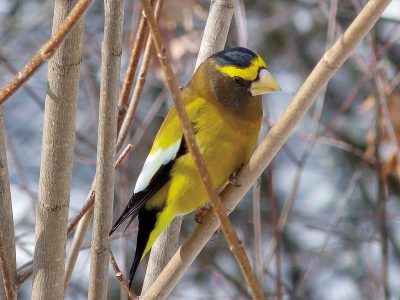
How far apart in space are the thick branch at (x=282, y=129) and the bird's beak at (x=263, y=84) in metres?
0.50

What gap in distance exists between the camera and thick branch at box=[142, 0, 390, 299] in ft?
4.78

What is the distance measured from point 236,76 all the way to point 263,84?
178mm

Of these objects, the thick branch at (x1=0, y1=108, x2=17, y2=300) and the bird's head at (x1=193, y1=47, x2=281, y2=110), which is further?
the bird's head at (x1=193, y1=47, x2=281, y2=110)

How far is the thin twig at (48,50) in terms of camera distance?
1291mm

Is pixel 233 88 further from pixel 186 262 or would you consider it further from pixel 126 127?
pixel 186 262

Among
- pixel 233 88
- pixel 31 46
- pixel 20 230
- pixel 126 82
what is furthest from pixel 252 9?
pixel 126 82

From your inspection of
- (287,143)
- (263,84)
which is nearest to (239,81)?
(263,84)

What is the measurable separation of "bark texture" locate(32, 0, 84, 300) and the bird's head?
78cm

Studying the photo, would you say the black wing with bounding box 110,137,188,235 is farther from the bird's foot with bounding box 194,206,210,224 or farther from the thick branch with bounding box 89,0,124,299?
the thick branch with bounding box 89,0,124,299

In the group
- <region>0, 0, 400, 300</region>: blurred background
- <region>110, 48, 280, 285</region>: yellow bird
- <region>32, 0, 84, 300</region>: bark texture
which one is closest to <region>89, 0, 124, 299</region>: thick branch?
<region>32, 0, 84, 300</region>: bark texture

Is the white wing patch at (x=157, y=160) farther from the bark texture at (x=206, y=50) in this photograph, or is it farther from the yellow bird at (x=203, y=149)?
the bark texture at (x=206, y=50)

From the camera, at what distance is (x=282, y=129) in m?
1.59

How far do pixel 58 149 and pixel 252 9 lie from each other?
195 inches

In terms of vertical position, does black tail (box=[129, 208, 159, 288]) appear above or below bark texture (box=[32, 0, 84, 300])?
below
